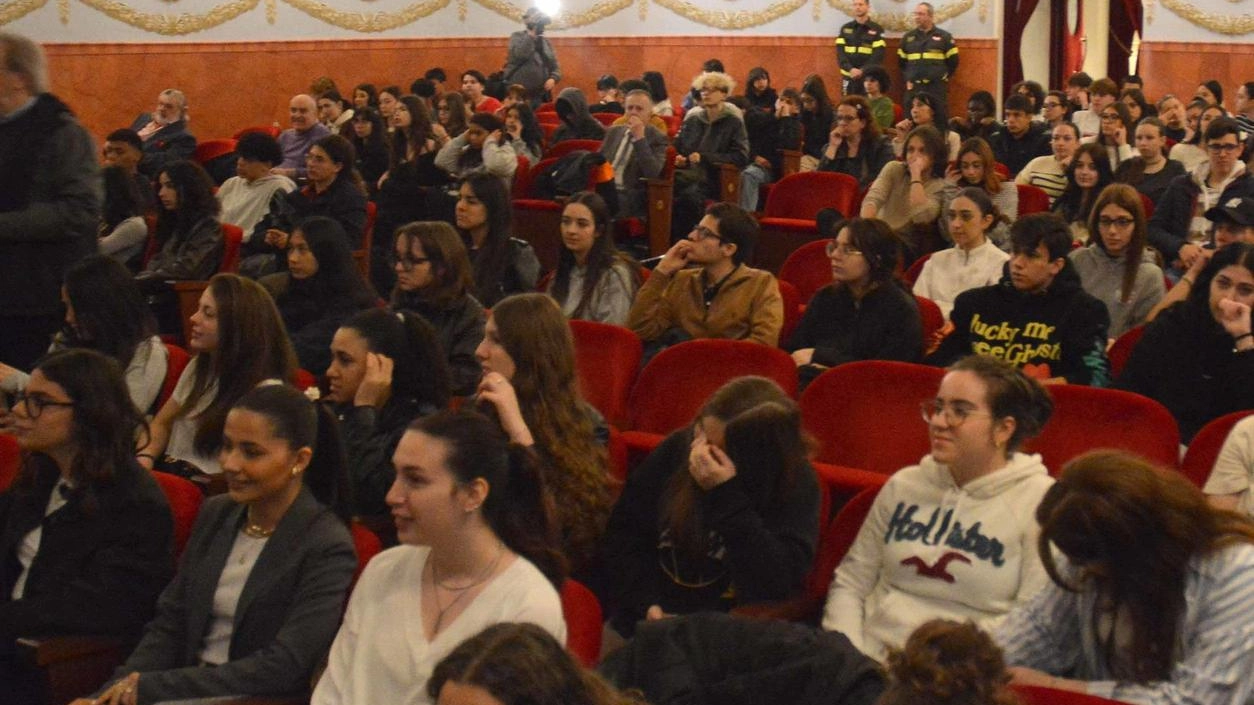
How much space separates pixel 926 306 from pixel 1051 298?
0.63 m

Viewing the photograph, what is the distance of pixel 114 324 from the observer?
416cm

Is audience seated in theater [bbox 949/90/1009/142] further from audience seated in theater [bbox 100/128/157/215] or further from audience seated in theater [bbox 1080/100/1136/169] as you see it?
audience seated in theater [bbox 100/128/157/215]

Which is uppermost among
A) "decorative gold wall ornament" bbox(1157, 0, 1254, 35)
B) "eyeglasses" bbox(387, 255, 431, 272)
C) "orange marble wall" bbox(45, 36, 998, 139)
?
"decorative gold wall ornament" bbox(1157, 0, 1254, 35)

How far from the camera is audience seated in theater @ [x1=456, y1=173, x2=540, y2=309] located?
571 cm

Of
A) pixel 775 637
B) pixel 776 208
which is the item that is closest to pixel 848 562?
pixel 775 637

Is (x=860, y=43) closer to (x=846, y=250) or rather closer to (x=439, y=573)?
(x=846, y=250)

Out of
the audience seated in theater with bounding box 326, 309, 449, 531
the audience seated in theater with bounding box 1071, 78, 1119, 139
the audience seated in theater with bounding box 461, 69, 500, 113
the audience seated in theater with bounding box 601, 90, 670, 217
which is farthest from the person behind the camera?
the audience seated in theater with bounding box 461, 69, 500, 113

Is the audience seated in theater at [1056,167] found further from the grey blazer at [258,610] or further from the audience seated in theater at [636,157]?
the grey blazer at [258,610]

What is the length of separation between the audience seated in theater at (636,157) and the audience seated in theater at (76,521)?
4.84 m

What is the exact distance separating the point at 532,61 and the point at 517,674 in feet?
38.3

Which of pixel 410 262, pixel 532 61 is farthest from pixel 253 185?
pixel 532 61

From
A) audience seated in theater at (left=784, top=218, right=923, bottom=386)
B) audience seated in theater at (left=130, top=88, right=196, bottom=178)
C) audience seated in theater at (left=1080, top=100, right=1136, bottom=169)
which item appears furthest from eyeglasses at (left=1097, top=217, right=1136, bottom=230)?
audience seated in theater at (left=130, top=88, right=196, bottom=178)

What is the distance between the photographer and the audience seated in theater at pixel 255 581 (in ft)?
8.72

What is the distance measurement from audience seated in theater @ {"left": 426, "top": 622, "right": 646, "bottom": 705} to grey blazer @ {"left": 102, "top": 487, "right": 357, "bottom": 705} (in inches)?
35.0
